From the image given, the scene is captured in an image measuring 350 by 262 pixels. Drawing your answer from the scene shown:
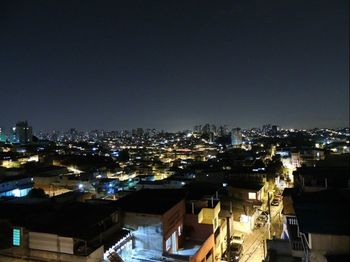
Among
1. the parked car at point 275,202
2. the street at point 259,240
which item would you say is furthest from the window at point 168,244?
the parked car at point 275,202

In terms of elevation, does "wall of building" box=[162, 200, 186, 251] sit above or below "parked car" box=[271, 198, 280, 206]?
above

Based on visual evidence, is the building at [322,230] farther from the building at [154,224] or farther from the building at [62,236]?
the building at [62,236]

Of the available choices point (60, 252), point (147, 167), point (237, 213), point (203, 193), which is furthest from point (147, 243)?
point (147, 167)

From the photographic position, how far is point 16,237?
947 centimetres

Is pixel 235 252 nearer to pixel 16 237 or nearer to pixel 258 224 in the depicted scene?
pixel 258 224

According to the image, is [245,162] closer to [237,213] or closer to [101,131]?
[237,213]

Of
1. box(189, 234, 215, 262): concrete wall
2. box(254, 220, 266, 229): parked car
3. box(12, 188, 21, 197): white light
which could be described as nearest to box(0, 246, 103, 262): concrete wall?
box(189, 234, 215, 262): concrete wall

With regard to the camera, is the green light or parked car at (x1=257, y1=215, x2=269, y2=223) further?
parked car at (x1=257, y1=215, x2=269, y2=223)

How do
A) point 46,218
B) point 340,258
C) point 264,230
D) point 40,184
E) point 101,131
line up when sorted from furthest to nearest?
point 101,131, point 40,184, point 264,230, point 46,218, point 340,258

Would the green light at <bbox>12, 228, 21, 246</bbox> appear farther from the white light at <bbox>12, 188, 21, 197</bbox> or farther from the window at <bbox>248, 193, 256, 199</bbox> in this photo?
the white light at <bbox>12, 188, 21, 197</bbox>

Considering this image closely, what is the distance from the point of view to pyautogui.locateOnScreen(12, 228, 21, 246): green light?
30.8ft

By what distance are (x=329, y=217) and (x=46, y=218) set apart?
832 cm

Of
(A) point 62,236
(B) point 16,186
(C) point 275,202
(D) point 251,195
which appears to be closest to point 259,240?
(D) point 251,195

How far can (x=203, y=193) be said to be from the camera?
15531 millimetres
